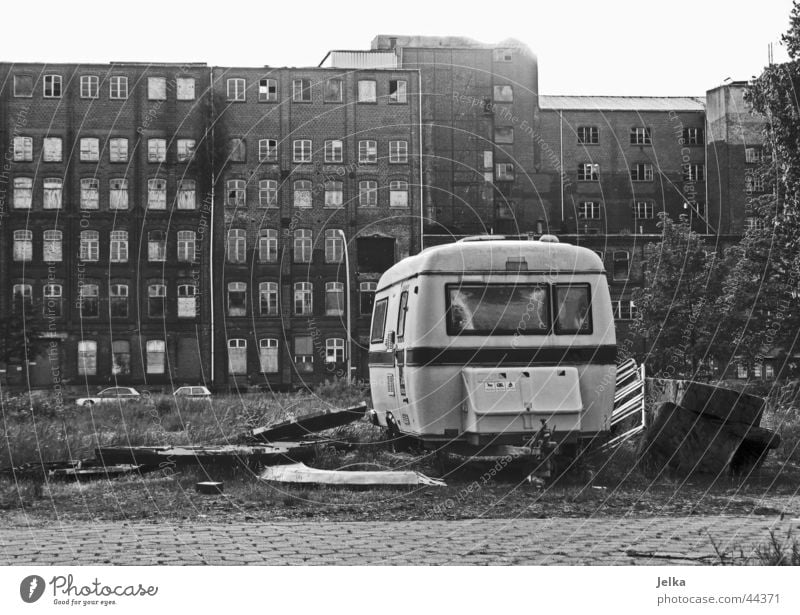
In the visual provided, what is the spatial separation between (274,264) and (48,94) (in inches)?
202

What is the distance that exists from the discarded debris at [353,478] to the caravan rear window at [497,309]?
1.61 meters

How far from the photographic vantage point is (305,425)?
15750 millimetres

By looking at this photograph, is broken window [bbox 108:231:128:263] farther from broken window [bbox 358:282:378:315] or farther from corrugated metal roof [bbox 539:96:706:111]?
corrugated metal roof [bbox 539:96:706:111]

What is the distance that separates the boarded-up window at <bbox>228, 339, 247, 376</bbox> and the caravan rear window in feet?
25.4

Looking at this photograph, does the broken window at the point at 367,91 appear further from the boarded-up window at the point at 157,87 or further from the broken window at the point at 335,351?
the broken window at the point at 335,351

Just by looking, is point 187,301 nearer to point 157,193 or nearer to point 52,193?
point 157,193

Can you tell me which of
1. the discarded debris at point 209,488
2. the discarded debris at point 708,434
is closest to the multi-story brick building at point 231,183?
the discarded debris at point 209,488

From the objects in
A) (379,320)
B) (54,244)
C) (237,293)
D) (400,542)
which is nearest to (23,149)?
(54,244)

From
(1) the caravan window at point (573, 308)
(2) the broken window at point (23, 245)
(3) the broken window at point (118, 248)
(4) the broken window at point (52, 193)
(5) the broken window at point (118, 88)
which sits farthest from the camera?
(3) the broken window at point (118, 248)

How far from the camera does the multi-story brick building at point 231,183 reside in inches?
452

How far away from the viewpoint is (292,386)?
21172mm

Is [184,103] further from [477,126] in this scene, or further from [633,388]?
[477,126]

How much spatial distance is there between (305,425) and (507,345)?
493cm
